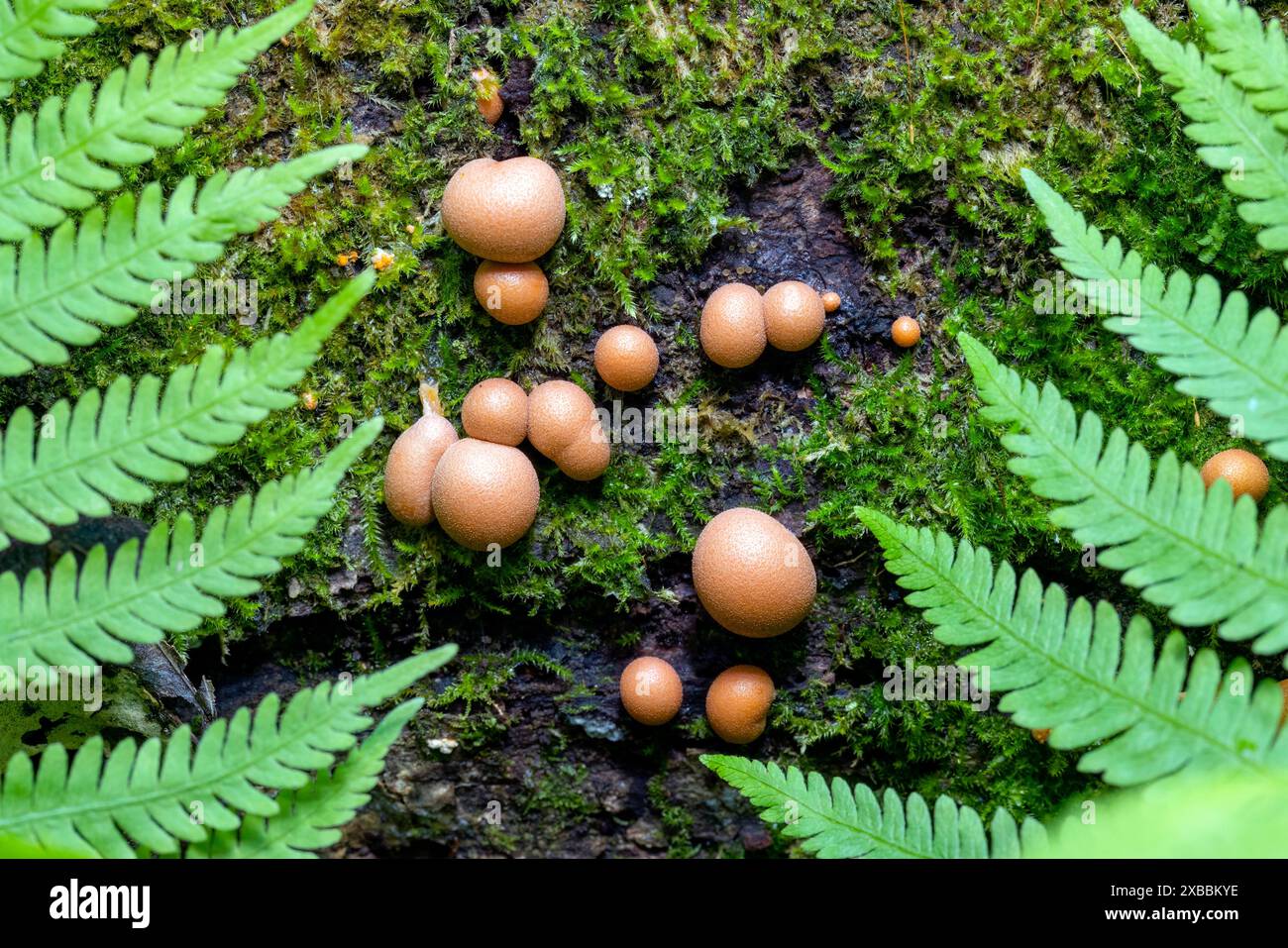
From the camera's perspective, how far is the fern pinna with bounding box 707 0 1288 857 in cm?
212

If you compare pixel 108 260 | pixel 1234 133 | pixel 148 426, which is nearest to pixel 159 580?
pixel 148 426

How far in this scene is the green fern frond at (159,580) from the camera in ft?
7.23

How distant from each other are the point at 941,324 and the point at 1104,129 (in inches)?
38.0

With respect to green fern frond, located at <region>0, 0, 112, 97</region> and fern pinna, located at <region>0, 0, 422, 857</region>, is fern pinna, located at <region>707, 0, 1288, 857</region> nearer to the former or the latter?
fern pinna, located at <region>0, 0, 422, 857</region>

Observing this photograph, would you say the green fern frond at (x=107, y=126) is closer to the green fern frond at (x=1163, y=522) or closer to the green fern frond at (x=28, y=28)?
the green fern frond at (x=28, y=28)

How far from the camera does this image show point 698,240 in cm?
394

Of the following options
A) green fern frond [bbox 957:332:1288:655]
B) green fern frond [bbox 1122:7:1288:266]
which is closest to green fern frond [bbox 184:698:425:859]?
green fern frond [bbox 957:332:1288:655]

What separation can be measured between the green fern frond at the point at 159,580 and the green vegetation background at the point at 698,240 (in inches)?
59.7

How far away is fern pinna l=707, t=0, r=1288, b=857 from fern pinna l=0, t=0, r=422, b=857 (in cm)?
128

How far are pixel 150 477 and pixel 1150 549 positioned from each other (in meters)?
2.33

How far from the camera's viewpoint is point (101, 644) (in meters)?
2.21
